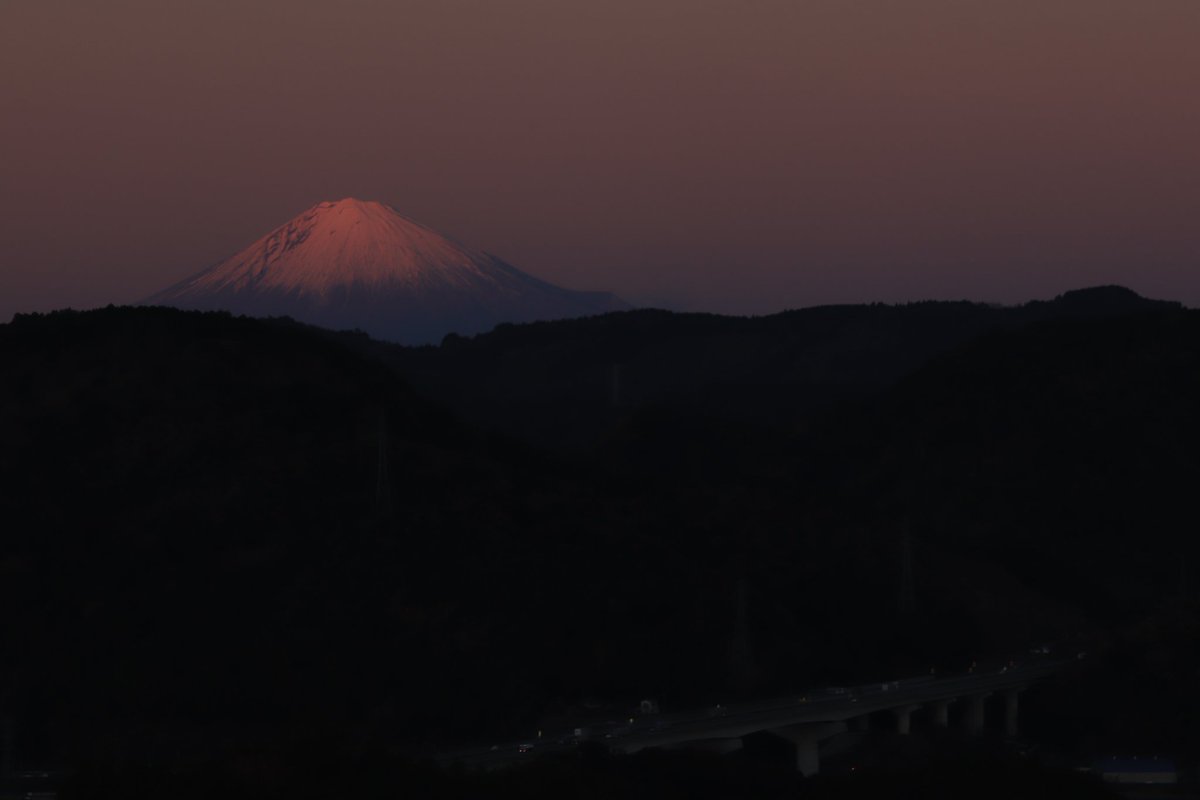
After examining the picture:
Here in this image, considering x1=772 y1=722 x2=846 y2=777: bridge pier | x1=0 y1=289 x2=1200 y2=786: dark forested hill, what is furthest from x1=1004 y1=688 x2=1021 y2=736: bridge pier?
x1=772 y1=722 x2=846 y2=777: bridge pier

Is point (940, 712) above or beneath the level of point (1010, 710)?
above

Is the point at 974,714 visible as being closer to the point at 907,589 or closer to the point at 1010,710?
the point at 1010,710

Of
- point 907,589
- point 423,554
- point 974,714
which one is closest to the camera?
point 974,714

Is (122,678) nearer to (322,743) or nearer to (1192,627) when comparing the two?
(322,743)

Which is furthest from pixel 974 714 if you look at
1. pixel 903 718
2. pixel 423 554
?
pixel 423 554

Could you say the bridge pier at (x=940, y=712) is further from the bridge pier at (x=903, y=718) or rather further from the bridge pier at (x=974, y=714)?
the bridge pier at (x=903, y=718)

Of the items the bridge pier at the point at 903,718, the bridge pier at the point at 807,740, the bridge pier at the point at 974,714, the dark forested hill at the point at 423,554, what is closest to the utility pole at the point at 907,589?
the dark forested hill at the point at 423,554

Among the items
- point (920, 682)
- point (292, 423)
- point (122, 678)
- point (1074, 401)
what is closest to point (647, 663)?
point (920, 682)
